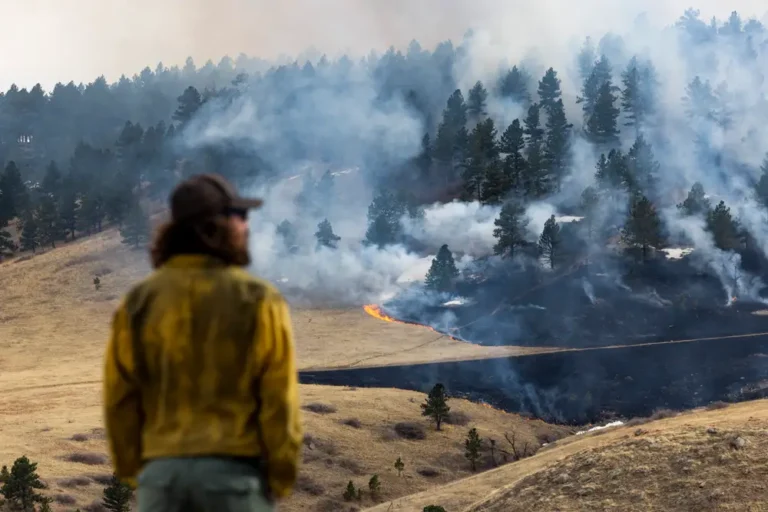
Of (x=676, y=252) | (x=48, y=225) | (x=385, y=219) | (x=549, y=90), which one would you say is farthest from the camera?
(x=549, y=90)

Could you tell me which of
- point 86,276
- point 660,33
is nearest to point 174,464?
point 86,276

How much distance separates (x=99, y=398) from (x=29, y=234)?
49.4 meters

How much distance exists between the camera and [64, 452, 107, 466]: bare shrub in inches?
1368

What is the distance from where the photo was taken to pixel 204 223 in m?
4.29

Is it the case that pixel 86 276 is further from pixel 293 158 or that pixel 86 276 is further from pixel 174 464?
pixel 174 464

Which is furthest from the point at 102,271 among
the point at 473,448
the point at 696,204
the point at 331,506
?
the point at 331,506

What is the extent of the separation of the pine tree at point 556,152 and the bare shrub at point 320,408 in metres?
48.4

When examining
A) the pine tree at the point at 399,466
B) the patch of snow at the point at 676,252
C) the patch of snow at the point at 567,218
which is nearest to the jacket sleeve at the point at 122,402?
the pine tree at the point at 399,466

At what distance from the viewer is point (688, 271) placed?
67.6 meters

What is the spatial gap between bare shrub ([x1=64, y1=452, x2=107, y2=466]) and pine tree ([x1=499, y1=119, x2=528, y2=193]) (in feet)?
193

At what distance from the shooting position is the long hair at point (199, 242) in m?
4.27

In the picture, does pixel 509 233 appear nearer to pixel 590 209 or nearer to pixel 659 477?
pixel 590 209

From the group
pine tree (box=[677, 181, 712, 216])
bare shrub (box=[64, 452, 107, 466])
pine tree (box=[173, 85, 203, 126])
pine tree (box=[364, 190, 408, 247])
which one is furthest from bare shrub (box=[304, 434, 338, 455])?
pine tree (box=[173, 85, 203, 126])

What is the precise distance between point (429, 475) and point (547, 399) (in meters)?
14.6
